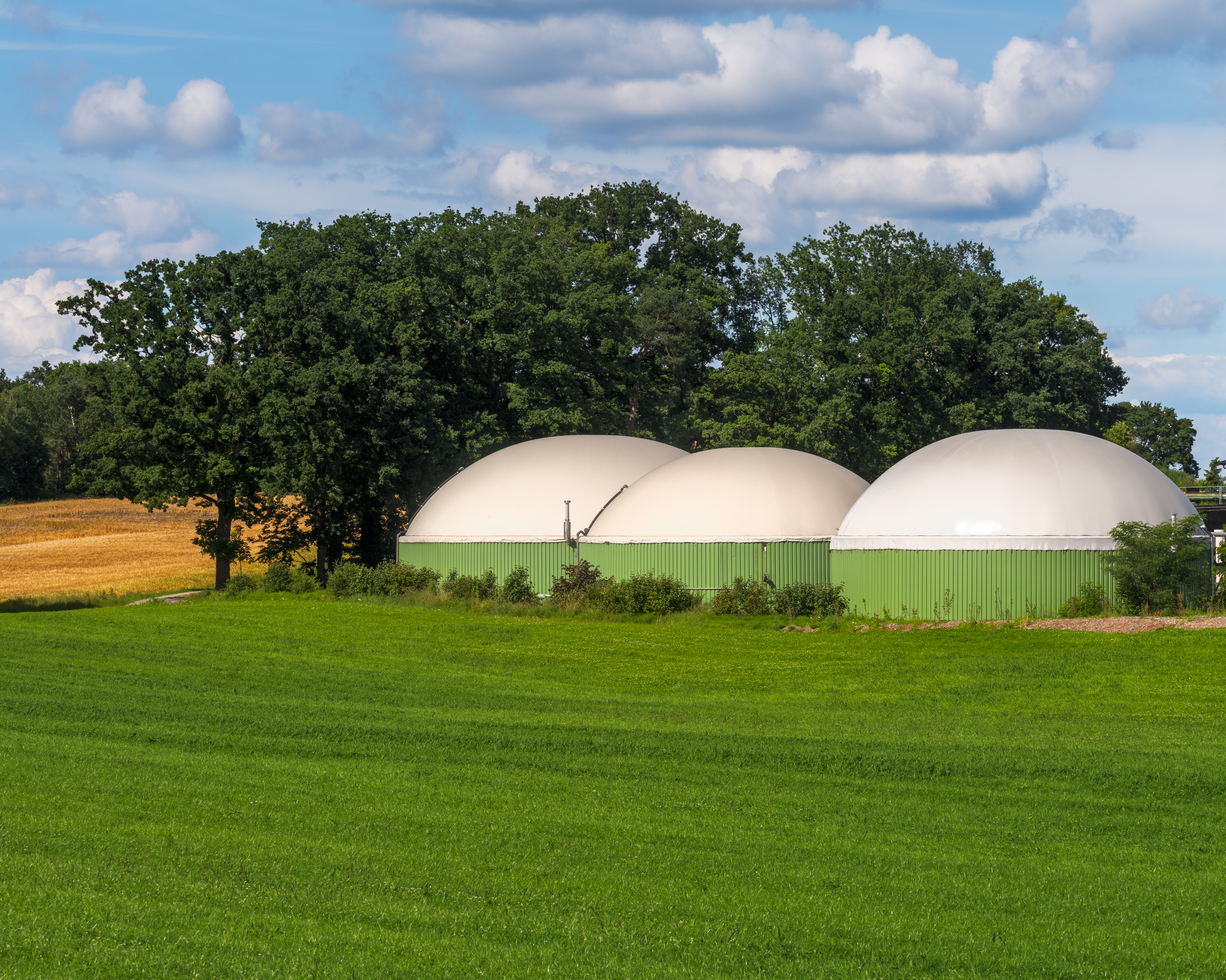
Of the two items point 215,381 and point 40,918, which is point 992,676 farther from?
point 215,381

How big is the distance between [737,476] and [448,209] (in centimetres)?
2494

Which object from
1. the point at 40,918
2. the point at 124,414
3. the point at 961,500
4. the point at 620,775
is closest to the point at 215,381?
the point at 124,414

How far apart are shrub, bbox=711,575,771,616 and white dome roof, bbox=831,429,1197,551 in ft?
9.16

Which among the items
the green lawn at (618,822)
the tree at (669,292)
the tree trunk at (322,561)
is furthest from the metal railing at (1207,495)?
the green lawn at (618,822)

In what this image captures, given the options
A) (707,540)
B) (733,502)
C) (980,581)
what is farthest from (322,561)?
(980,581)

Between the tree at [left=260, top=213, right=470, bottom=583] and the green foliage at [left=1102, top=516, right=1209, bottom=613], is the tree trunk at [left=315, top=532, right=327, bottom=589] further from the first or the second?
the green foliage at [left=1102, top=516, right=1209, bottom=613]

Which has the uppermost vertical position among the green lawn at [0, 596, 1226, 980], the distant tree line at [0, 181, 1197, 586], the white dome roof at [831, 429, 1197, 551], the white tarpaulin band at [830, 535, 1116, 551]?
the distant tree line at [0, 181, 1197, 586]

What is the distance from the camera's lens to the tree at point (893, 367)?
185 ft

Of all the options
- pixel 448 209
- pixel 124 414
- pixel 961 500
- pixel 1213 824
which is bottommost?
pixel 1213 824

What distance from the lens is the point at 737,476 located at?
37.6 m

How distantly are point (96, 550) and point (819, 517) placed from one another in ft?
169

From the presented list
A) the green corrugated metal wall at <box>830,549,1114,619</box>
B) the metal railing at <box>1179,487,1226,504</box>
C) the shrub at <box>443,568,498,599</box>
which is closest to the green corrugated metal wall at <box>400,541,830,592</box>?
the shrub at <box>443,568,498,599</box>

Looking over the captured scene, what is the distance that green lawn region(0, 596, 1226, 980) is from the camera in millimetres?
7547

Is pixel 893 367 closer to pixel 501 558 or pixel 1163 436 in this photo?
pixel 501 558
